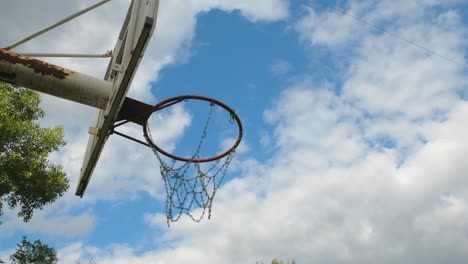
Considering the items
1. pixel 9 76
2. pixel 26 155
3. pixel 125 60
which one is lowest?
pixel 9 76

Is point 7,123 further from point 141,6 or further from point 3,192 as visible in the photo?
point 141,6

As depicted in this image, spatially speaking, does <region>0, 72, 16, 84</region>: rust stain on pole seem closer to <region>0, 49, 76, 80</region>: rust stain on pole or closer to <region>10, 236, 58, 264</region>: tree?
<region>0, 49, 76, 80</region>: rust stain on pole

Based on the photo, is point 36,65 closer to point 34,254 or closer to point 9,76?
point 9,76

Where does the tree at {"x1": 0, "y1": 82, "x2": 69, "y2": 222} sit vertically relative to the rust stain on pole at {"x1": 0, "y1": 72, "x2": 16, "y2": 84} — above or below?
above

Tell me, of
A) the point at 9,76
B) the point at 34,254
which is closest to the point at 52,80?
the point at 9,76

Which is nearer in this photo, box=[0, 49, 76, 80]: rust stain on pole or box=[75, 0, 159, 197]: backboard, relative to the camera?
box=[75, 0, 159, 197]: backboard

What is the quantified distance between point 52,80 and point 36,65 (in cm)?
28

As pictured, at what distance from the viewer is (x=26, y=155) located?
14.5m

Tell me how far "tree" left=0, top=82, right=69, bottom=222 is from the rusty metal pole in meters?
9.34

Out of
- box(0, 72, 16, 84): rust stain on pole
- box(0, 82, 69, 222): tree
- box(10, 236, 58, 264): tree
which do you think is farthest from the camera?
box(10, 236, 58, 264): tree

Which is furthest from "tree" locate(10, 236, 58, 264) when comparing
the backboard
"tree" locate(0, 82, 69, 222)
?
the backboard

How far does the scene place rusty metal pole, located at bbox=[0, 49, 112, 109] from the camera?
5246mm

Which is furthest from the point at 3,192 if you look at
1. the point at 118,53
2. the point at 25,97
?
the point at 118,53

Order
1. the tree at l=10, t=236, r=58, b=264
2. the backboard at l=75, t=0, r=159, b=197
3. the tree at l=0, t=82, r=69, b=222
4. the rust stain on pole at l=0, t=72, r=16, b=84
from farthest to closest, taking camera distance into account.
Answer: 1. the tree at l=10, t=236, r=58, b=264
2. the tree at l=0, t=82, r=69, b=222
3. the rust stain on pole at l=0, t=72, r=16, b=84
4. the backboard at l=75, t=0, r=159, b=197
